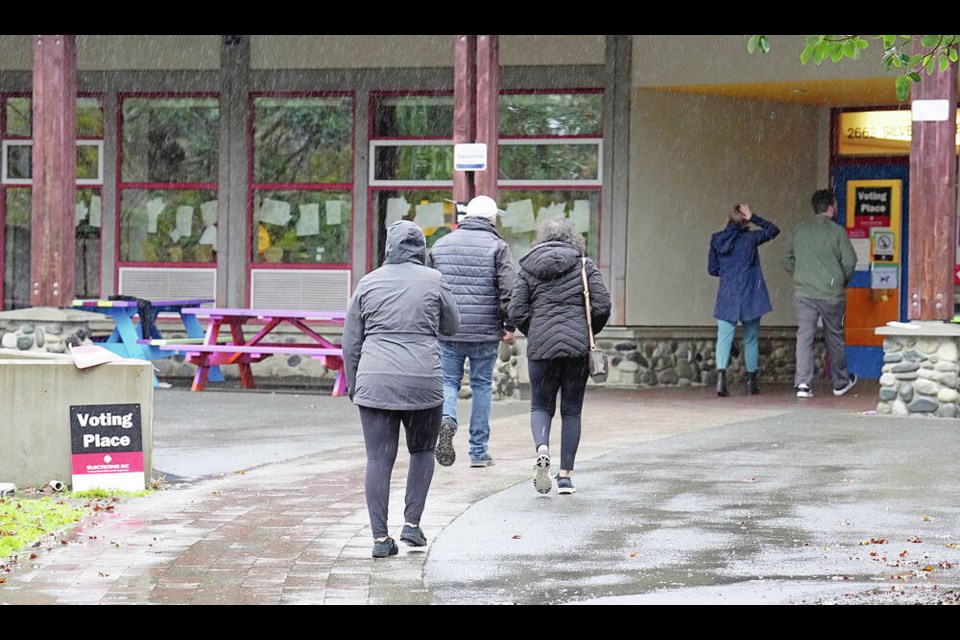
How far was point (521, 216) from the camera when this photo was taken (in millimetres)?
17859

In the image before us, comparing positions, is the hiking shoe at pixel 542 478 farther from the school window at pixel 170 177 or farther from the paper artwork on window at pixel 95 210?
the paper artwork on window at pixel 95 210

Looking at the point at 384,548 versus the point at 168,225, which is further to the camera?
the point at 168,225

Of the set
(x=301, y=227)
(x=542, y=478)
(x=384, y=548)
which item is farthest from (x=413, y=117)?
(x=384, y=548)

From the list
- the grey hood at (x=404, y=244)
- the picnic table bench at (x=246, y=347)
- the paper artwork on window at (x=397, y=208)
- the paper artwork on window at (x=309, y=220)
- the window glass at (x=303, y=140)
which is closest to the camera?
the grey hood at (x=404, y=244)

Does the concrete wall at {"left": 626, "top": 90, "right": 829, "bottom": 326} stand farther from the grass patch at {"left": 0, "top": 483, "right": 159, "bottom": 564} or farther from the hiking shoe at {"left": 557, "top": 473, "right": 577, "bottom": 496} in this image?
the grass patch at {"left": 0, "top": 483, "right": 159, "bottom": 564}

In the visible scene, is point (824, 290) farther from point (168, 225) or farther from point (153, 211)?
point (153, 211)

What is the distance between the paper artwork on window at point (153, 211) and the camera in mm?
18844

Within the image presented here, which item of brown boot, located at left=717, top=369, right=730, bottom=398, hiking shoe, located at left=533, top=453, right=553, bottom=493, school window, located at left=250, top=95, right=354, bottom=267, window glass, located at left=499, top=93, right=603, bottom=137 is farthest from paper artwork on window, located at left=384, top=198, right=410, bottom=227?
hiking shoe, located at left=533, top=453, right=553, bottom=493

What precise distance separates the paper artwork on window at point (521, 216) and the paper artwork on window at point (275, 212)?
268 cm

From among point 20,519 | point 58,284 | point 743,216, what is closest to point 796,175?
point 743,216

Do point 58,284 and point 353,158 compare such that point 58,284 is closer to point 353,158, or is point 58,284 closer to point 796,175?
point 353,158

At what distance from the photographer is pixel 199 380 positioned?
16656 mm

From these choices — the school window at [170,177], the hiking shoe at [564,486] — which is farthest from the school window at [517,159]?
the hiking shoe at [564,486]

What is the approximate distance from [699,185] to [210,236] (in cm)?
580
